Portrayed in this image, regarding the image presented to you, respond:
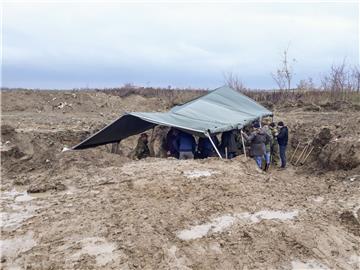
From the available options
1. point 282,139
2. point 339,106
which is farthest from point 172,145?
point 339,106

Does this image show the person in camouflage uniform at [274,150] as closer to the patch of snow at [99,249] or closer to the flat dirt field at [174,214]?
the flat dirt field at [174,214]

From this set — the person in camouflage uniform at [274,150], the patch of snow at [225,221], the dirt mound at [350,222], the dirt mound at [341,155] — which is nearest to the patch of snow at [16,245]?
the patch of snow at [225,221]

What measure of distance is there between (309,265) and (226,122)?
6.98 m

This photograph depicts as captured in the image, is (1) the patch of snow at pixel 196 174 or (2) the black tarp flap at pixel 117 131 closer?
(1) the patch of snow at pixel 196 174

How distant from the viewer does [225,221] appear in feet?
21.7

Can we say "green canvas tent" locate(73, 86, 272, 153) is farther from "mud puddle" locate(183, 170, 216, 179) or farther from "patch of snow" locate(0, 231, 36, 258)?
"patch of snow" locate(0, 231, 36, 258)

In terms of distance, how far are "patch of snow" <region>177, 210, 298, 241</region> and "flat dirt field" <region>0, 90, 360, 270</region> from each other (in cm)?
1

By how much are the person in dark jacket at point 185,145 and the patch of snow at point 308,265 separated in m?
5.82

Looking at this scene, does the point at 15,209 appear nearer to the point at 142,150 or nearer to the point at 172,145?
the point at 142,150

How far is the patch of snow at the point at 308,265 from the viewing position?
559 cm

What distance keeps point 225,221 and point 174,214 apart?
744 millimetres

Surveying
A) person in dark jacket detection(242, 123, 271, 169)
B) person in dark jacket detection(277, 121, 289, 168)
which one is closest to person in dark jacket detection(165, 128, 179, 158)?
person in dark jacket detection(242, 123, 271, 169)

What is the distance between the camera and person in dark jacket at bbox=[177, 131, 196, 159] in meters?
11.3

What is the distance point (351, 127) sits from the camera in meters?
14.4
